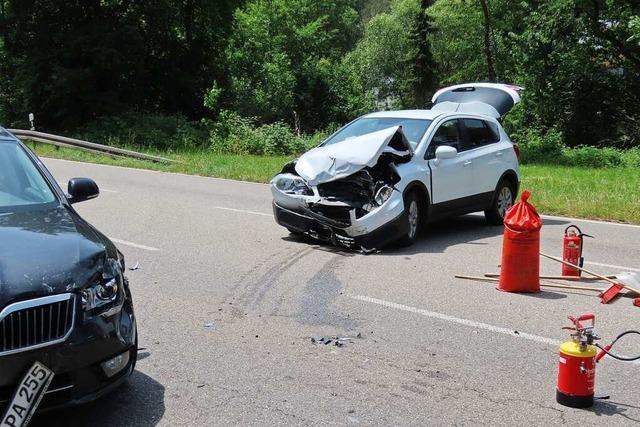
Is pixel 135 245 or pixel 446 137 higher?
pixel 446 137

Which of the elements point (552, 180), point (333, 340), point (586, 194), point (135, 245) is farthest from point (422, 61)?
point (333, 340)

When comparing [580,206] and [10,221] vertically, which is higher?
[10,221]

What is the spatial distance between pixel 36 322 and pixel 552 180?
15.7m

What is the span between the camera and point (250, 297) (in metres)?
6.96

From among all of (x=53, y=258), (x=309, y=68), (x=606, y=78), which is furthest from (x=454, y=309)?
(x=309, y=68)

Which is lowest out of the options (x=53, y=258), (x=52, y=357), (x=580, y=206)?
(x=580, y=206)

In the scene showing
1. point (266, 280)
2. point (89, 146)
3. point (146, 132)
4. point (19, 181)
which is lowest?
point (146, 132)

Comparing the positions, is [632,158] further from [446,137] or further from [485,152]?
[446,137]

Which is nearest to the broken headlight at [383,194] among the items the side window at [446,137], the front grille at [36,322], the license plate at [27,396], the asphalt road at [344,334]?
the asphalt road at [344,334]

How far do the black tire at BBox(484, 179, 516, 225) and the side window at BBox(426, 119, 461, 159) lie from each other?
1.26 metres

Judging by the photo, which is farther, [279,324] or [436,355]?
[279,324]

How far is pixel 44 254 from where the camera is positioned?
4.05m

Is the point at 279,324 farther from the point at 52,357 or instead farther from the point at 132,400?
the point at 52,357

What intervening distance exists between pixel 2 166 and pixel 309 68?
128ft
